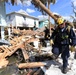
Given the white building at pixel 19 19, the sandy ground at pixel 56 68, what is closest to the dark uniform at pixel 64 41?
the sandy ground at pixel 56 68

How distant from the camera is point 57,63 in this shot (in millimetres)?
7906

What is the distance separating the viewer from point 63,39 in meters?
6.71

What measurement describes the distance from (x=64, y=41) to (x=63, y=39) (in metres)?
0.09

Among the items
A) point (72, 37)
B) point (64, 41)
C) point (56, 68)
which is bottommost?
point (56, 68)

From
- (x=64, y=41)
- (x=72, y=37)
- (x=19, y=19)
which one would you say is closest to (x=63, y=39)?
(x=64, y=41)

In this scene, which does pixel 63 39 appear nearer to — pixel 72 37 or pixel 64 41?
pixel 64 41

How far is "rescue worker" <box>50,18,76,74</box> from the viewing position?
6.56 metres

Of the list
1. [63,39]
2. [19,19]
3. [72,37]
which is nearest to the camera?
[72,37]

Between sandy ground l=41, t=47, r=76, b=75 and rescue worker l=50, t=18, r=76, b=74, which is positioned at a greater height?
rescue worker l=50, t=18, r=76, b=74

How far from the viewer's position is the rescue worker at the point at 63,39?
6.56 meters

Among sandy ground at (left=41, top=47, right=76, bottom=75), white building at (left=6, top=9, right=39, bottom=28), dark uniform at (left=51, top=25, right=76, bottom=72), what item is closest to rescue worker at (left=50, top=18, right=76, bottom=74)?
dark uniform at (left=51, top=25, right=76, bottom=72)

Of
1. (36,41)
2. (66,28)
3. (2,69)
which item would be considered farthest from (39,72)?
(36,41)

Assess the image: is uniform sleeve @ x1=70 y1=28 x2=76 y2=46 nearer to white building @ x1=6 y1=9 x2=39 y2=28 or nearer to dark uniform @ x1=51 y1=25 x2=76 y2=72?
dark uniform @ x1=51 y1=25 x2=76 y2=72

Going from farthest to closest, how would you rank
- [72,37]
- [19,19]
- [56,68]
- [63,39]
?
[19,19], [56,68], [63,39], [72,37]
